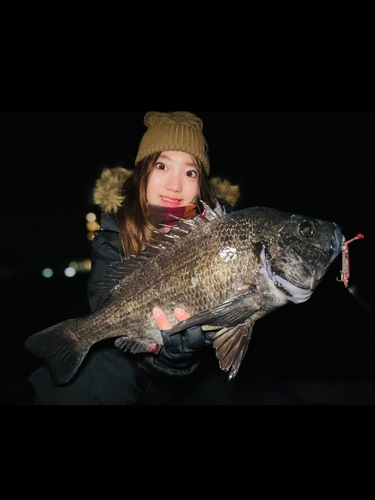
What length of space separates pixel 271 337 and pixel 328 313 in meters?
2.12

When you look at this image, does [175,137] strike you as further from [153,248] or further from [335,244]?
[335,244]

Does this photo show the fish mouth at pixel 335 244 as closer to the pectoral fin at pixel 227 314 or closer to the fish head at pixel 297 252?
the fish head at pixel 297 252

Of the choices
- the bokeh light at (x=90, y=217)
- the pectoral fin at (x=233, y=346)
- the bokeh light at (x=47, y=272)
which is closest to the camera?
the pectoral fin at (x=233, y=346)

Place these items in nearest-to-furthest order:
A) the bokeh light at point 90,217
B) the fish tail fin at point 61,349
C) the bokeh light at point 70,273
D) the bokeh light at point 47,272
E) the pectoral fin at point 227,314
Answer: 1. the pectoral fin at point 227,314
2. the fish tail fin at point 61,349
3. the bokeh light at point 70,273
4. the bokeh light at point 47,272
5. the bokeh light at point 90,217

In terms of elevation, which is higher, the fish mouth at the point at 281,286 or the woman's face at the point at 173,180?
the woman's face at the point at 173,180

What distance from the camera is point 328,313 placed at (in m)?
5.59

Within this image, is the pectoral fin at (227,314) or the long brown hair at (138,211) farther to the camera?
the long brown hair at (138,211)

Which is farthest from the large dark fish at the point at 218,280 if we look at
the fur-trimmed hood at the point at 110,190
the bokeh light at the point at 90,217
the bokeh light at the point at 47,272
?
the bokeh light at the point at 90,217

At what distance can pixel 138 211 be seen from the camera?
2.01m

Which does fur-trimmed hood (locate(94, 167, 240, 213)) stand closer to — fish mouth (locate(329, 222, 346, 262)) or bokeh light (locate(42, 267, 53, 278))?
fish mouth (locate(329, 222, 346, 262))

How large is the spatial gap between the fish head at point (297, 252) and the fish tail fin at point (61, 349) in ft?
4.09

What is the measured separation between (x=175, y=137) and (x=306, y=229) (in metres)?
1.16

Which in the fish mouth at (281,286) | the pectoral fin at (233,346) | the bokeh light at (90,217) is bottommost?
the pectoral fin at (233,346)

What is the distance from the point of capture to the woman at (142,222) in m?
1.88
